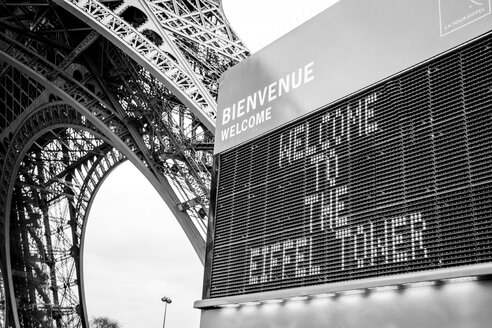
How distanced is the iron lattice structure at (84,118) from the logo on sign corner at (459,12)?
9958 mm

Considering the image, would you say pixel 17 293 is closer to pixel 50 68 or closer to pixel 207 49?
pixel 50 68

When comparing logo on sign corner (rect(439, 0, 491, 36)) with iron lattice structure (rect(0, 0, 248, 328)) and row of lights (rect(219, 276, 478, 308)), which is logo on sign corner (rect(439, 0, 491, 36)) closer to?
row of lights (rect(219, 276, 478, 308))

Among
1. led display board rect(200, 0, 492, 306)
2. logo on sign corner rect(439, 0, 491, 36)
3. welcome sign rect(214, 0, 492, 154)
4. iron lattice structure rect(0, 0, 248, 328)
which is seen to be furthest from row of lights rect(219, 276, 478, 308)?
iron lattice structure rect(0, 0, 248, 328)

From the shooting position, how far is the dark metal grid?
626cm

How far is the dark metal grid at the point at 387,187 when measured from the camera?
246 inches

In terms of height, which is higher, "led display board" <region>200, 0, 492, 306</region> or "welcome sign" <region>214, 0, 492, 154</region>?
"welcome sign" <region>214, 0, 492, 154</region>

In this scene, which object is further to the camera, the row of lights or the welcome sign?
the welcome sign

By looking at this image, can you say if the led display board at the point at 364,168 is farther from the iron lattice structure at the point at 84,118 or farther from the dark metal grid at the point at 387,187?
the iron lattice structure at the point at 84,118

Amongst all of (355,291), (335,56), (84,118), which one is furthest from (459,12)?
(84,118)

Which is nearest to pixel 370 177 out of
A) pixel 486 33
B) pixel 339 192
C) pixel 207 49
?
pixel 339 192

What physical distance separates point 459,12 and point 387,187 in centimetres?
202

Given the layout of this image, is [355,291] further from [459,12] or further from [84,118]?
[84,118]

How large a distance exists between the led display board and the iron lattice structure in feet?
24.1

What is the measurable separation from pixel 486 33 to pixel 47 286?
39471 millimetres
